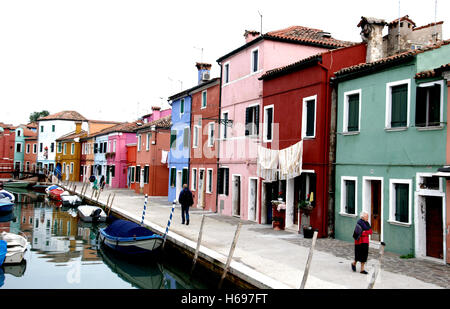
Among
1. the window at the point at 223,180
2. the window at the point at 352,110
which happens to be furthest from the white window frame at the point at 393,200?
the window at the point at 223,180

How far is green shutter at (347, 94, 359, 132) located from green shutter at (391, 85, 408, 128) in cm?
159

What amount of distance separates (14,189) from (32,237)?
3515cm

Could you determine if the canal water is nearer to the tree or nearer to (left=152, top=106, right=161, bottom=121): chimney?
(left=152, top=106, right=161, bottom=121): chimney

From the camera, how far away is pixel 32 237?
790 inches

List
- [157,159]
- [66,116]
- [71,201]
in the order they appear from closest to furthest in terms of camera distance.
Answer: [71,201]
[157,159]
[66,116]

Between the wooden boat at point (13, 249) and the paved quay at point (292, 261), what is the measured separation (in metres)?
4.80

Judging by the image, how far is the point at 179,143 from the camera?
2931 cm

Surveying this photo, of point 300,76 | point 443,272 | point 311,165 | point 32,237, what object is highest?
point 300,76

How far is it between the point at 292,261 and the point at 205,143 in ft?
48.3

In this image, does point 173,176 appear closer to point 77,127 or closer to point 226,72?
point 226,72

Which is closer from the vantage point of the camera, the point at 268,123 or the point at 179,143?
the point at 268,123

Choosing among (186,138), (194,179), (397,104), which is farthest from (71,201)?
(397,104)
